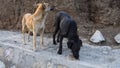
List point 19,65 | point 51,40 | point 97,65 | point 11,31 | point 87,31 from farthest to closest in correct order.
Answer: point 11,31, point 87,31, point 51,40, point 19,65, point 97,65

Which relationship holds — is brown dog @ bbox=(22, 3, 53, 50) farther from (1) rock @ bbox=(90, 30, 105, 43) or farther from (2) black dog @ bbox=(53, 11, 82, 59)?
(1) rock @ bbox=(90, 30, 105, 43)

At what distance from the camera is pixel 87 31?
7.11 metres

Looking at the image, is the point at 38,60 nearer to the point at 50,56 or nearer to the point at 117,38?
the point at 50,56

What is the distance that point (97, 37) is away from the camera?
673cm

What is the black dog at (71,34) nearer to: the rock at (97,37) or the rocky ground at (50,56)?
the rocky ground at (50,56)

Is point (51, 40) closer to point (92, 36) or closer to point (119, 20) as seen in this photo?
point (92, 36)

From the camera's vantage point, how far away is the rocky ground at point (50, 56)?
514cm

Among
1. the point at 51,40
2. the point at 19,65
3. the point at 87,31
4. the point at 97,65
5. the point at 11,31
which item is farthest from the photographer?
the point at 11,31

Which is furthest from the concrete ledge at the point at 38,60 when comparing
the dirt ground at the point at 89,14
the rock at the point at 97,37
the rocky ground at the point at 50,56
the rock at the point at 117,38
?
the rock at the point at 117,38

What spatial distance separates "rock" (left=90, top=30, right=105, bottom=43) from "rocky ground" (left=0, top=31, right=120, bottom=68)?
0.19 m

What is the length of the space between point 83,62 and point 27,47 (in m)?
1.54

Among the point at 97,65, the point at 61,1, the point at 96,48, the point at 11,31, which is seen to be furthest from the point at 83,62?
the point at 11,31

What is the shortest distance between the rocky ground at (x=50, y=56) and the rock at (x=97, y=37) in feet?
0.62

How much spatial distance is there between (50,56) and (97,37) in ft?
5.73
